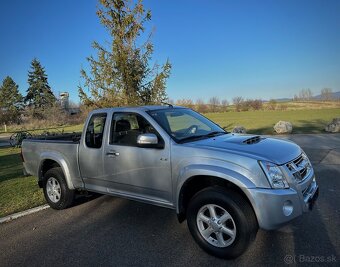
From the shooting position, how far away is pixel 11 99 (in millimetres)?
66375

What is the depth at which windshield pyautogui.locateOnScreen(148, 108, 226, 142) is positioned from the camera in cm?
454

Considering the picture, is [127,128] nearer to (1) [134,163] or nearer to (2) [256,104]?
(1) [134,163]

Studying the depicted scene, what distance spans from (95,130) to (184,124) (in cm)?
156

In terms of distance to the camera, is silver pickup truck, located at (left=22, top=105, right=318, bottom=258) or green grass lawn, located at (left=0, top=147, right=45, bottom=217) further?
green grass lawn, located at (left=0, top=147, right=45, bottom=217)

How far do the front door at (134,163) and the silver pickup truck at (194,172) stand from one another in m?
0.01

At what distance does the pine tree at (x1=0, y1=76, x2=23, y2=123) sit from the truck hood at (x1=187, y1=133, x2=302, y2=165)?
61.6m

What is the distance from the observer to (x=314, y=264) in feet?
11.3

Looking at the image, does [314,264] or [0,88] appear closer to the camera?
[314,264]

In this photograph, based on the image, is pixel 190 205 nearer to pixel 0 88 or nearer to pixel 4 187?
pixel 4 187

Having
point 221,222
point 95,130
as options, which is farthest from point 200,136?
point 95,130

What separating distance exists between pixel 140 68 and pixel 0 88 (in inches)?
2507

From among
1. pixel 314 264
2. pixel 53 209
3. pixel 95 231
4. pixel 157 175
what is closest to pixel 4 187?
pixel 53 209

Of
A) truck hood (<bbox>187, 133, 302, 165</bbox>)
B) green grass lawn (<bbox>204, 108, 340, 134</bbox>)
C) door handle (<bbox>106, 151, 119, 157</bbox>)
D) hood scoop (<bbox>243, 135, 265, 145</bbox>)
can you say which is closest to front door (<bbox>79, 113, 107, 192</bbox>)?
door handle (<bbox>106, 151, 119, 157</bbox>)

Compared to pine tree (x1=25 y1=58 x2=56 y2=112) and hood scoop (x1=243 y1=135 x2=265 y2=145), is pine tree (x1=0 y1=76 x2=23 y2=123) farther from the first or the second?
hood scoop (x1=243 y1=135 x2=265 y2=145)
